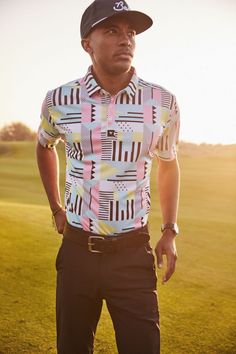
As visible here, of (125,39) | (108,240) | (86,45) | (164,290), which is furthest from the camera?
(164,290)

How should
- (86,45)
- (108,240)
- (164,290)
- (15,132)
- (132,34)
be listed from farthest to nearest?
(15,132) < (164,290) < (86,45) < (132,34) < (108,240)

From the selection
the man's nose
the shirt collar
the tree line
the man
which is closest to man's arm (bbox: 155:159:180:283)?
the man

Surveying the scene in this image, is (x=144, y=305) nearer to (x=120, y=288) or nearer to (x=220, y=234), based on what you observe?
(x=120, y=288)

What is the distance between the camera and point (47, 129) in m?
2.82

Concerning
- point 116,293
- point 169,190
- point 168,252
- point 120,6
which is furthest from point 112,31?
point 116,293

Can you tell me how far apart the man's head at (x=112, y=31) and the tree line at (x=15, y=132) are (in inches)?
2920

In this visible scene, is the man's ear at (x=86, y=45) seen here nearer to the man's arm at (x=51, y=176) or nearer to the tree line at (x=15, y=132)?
the man's arm at (x=51, y=176)

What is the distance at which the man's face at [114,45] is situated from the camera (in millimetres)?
2543

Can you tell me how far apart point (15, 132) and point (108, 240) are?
7546cm

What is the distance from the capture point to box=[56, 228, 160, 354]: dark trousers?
2443 millimetres

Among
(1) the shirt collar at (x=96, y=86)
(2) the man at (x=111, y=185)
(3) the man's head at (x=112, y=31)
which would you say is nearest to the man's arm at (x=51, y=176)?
(2) the man at (x=111, y=185)

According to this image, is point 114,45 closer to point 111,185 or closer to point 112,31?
point 112,31

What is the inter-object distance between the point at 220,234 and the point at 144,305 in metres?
5.44

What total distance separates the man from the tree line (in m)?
74.2
